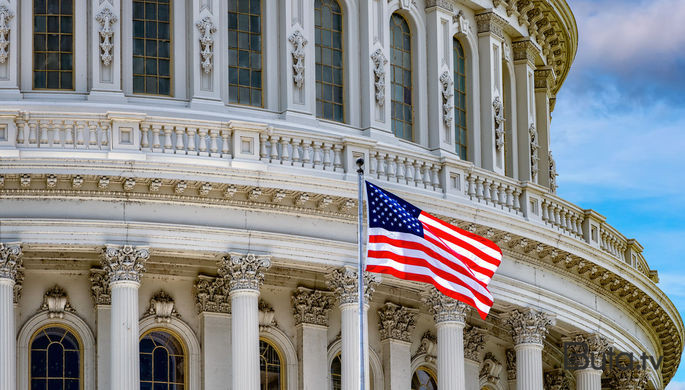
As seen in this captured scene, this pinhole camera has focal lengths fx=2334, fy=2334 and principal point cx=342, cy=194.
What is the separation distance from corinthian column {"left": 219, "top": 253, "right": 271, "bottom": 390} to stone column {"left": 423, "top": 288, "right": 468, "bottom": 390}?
15.9 ft

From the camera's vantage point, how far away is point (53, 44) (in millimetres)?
54781

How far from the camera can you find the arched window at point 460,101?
60312 millimetres

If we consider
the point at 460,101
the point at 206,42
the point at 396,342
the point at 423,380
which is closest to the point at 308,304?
the point at 396,342

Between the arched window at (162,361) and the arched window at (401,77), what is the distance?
8.40 m

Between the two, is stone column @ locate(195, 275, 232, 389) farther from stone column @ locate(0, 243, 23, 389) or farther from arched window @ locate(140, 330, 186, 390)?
stone column @ locate(0, 243, 23, 389)

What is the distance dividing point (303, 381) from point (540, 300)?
652 cm

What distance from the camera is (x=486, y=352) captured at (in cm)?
5944

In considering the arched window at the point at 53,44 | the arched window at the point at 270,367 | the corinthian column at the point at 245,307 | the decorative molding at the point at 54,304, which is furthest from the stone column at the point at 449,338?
the arched window at the point at 53,44

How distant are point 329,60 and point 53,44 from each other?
22.8 feet

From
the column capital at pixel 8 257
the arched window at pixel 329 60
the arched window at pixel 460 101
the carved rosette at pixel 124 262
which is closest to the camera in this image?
the column capital at pixel 8 257

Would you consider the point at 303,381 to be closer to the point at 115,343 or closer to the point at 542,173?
the point at 115,343

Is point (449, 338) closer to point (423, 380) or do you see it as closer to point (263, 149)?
point (423, 380)

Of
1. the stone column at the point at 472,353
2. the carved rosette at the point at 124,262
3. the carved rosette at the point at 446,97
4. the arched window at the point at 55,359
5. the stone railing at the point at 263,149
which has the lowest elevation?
the arched window at the point at 55,359

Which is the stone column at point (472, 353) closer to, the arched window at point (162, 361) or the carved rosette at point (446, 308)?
the carved rosette at point (446, 308)
